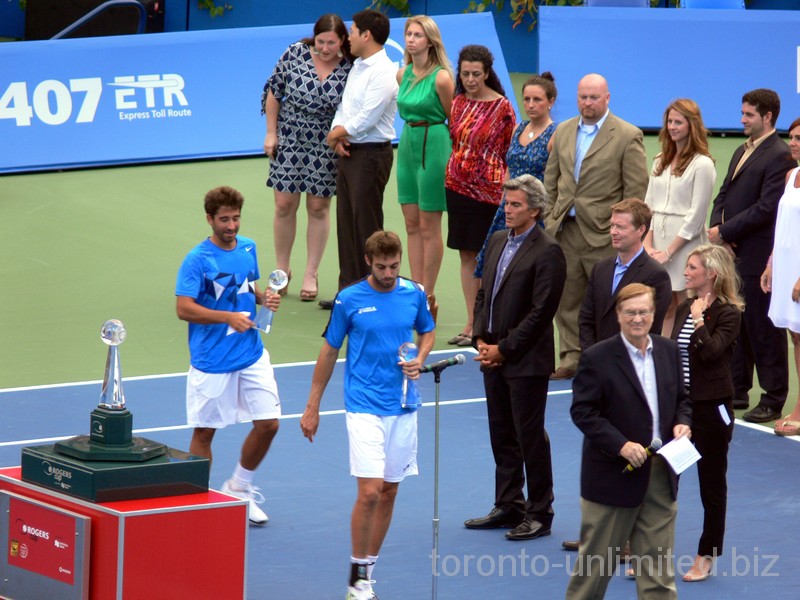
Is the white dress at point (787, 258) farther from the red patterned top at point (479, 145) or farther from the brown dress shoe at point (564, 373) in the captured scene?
the red patterned top at point (479, 145)

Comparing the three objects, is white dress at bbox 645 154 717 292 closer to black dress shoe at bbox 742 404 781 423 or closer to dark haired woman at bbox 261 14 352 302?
black dress shoe at bbox 742 404 781 423

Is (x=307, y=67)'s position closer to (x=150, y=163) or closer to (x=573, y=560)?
(x=150, y=163)

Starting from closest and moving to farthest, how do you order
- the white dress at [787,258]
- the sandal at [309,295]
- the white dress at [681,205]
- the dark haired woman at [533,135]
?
the white dress at [787,258] < the white dress at [681,205] < the dark haired woman at [533,135] < the sandal at [309,295]

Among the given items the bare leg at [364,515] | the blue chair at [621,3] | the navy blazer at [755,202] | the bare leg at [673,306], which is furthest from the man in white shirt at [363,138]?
the blue chair at [621,3]

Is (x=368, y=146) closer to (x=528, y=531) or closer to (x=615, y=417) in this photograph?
(x=528, y=531)

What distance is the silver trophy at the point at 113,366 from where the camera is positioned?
6504mm

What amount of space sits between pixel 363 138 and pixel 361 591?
6146 mm

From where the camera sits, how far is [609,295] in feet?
28.5

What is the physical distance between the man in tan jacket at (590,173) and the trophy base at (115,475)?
5.41 meters

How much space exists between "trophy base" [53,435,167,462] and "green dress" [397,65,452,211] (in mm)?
6727

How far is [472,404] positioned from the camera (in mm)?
11656

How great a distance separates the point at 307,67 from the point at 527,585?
257 inches

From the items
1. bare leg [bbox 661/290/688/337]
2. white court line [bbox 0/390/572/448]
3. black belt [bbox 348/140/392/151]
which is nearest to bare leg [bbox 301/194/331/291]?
black belt [bbox 348/140/392/151]

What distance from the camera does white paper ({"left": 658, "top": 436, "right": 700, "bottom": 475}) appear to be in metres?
7.12
